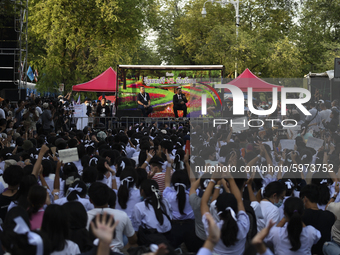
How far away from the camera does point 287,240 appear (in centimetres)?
443

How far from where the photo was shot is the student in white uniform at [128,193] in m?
5.53

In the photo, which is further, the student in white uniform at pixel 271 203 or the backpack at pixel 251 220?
the student in white uniform at pixel 271 203

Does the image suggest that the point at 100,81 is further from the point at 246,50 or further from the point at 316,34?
the point at 316,34

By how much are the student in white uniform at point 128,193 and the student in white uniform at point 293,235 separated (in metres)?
1.78

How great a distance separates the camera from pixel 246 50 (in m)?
33.5

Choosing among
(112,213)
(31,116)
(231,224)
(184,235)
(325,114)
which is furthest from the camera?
(325,114)

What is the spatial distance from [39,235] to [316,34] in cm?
3788

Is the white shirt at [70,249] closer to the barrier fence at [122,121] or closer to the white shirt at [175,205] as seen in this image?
the white shirt at [175,205]

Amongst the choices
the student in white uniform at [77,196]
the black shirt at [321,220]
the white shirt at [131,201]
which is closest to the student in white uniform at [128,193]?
the white shirt at [131,201]

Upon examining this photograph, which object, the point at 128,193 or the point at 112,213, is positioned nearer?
the point at 112,213

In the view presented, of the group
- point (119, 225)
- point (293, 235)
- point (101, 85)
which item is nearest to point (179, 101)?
point (101, 85)

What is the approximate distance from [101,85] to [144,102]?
4.15m

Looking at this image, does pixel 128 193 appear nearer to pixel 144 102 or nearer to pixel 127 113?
pixel 127 113

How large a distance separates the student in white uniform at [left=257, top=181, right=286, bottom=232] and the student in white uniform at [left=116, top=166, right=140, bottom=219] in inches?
59.3
